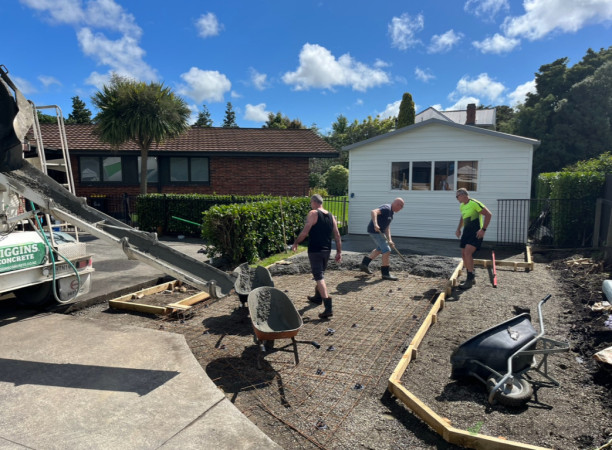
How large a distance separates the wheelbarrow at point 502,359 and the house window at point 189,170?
18059mm

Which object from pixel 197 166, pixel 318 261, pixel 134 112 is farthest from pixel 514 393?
pixel 197 166

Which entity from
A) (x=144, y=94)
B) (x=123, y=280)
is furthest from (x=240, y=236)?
(x=144, y=94)

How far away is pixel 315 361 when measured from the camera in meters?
4.35

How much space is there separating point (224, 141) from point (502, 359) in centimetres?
1925

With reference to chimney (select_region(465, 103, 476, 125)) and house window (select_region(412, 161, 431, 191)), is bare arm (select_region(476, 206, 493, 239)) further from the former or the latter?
chimney (select_region(465, 103, 476, 125))

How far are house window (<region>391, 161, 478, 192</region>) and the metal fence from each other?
51.2 inches

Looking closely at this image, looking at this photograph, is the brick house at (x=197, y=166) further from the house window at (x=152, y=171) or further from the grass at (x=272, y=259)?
the grass at (x=272, y=259)

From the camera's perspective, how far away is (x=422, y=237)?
44.8ft

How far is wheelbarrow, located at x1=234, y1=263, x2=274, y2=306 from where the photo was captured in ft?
17.9

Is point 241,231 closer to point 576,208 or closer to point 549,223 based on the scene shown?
point 576,208

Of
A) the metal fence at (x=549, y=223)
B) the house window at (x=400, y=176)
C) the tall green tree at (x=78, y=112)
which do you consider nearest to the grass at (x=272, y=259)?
the house window at (x=400, y=176)

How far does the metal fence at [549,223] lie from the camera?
36.0ft

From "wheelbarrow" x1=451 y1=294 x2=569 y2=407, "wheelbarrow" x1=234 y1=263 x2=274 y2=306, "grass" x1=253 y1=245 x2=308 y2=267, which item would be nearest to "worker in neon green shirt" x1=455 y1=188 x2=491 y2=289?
"wheelbarrow" x1=451 y1=294 x2=569 y2=407

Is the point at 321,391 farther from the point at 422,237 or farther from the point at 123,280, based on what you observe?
the point at 422,237
